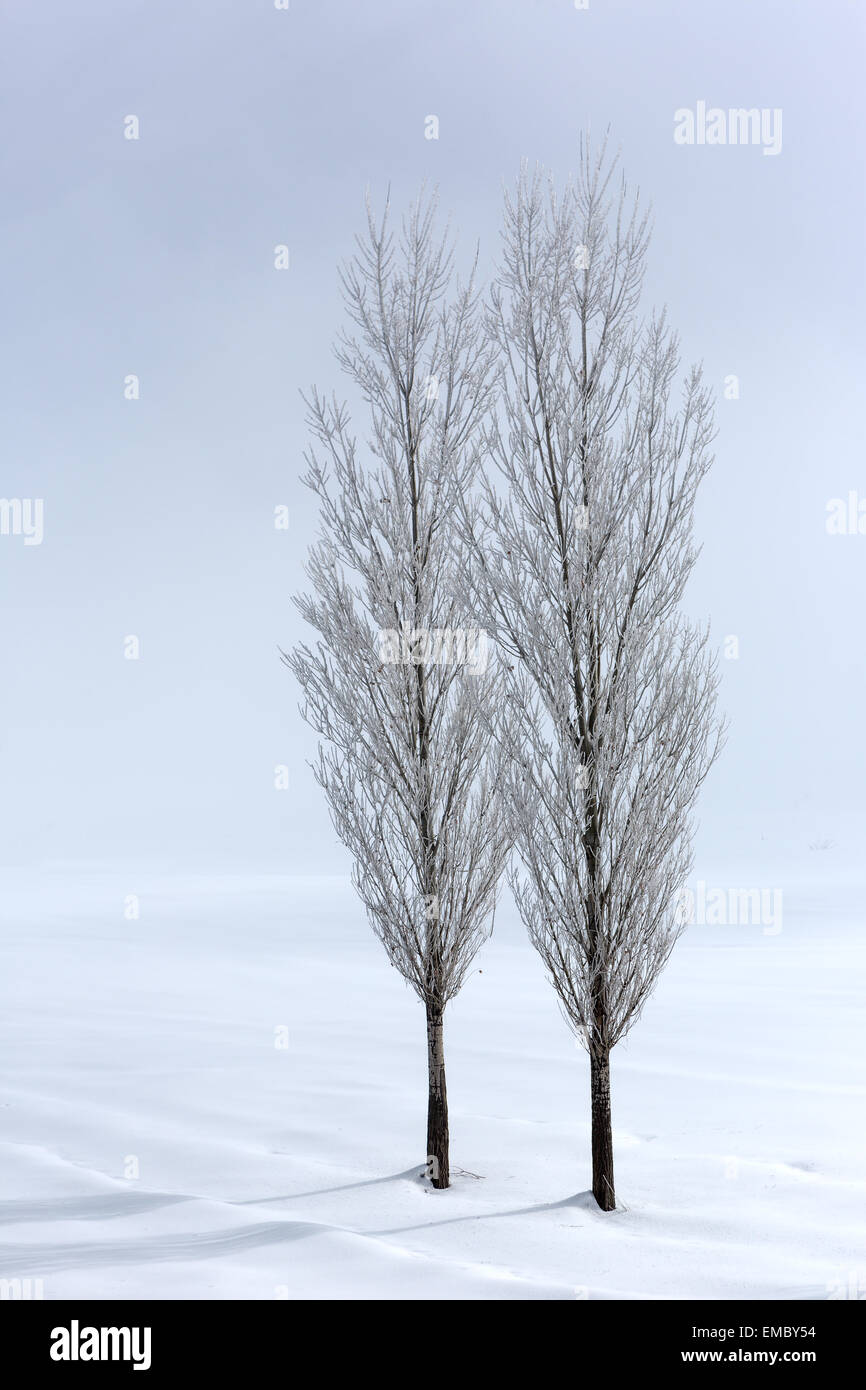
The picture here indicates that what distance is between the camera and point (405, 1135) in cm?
1022

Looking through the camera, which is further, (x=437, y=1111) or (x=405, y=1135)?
(x=405, y=1135)

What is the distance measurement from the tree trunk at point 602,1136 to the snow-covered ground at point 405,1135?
0.18 metres

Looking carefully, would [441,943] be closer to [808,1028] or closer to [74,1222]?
[74,1222]

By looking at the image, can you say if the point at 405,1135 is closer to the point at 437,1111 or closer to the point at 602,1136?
the point at 437,1111

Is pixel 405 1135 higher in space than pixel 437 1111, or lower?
lower

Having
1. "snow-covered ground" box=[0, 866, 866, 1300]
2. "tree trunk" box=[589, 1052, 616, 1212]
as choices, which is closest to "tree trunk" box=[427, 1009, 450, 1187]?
"snow-covered ground" box=[0, 866, 866, 1300]

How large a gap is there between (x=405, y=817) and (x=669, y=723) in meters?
2.40

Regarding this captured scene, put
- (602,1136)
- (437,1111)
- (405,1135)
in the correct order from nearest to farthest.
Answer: (602,1136)
(437,1111)
(405,1135)

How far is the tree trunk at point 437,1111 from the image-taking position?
350 inches

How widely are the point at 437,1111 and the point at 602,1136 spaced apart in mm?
1478

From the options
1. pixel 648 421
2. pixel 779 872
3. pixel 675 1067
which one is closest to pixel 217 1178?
pixel 675 1067

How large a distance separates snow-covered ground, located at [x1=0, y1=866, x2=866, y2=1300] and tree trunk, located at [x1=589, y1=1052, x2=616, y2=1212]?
0.60ft

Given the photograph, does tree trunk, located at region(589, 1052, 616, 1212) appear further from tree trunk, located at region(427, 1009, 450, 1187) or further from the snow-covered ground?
tree trunk, located at region(427, 1009, 450, 1187)

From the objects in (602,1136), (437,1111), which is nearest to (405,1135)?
(437,1111)
